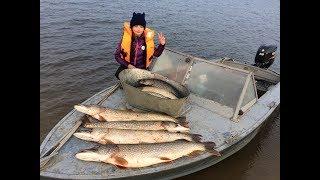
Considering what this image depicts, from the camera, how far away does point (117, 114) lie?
6.23 meters

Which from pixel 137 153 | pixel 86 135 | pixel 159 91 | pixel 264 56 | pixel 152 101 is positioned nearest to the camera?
pixel 137 153

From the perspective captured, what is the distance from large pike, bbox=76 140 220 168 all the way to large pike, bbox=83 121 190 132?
0.42m

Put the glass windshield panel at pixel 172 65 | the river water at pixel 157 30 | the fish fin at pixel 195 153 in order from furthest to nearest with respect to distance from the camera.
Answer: the river water at pixel 157 30
the glass windshield panel at pixel 172 65
the fish fin at pixel 195 153

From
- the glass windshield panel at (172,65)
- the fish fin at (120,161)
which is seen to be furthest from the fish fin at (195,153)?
the glass windshield panel at (172,65)

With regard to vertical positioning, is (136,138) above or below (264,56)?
below

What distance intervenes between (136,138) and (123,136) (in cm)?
22

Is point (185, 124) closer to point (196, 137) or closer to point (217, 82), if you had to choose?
point (196, 137)

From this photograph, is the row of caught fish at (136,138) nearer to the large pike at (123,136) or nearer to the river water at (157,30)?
the large pike at (123,136)

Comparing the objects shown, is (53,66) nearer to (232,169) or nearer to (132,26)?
(132,26)

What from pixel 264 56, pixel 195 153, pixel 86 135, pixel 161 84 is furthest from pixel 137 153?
pixel 264 56

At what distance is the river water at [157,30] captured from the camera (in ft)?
26.3

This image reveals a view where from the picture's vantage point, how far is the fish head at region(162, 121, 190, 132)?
6.18 meters

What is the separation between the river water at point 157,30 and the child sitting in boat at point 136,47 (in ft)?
8.00
